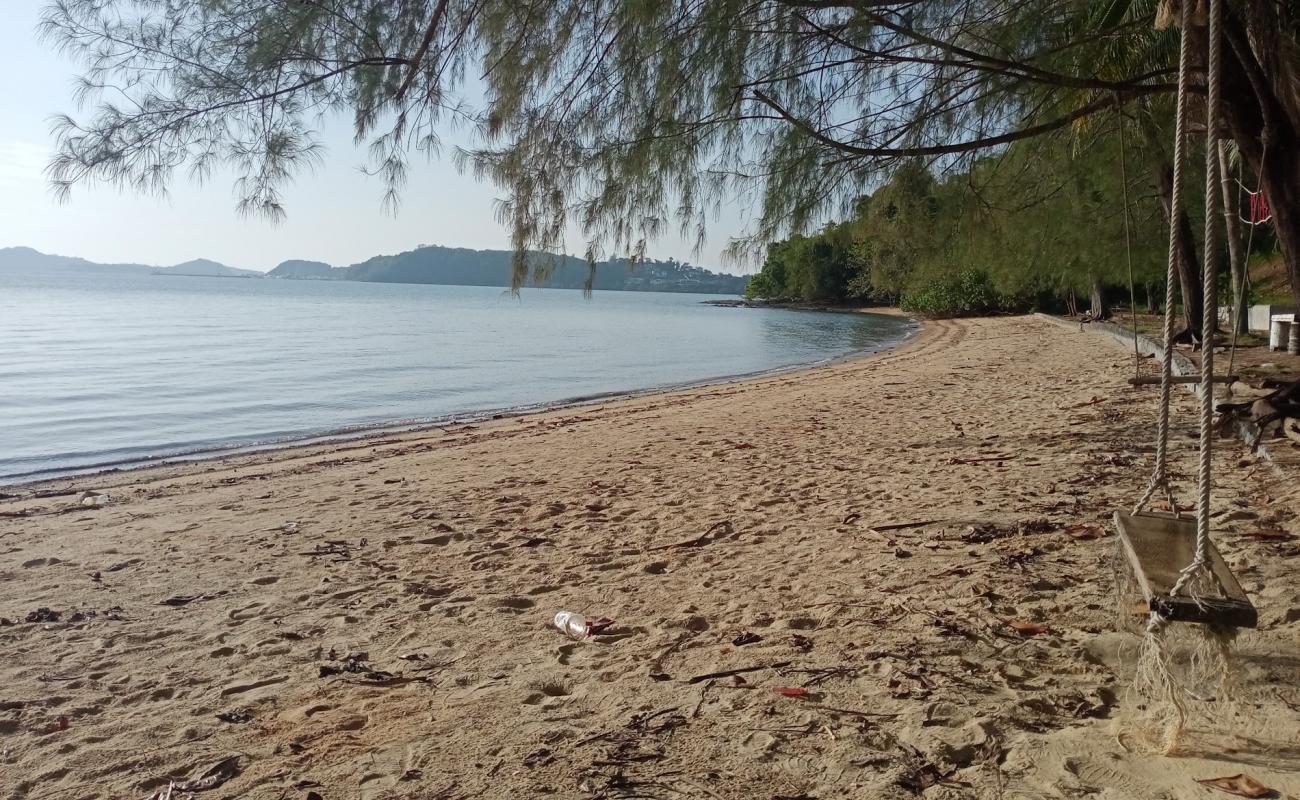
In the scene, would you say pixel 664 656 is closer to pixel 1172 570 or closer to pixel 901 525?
pixel 1172 570

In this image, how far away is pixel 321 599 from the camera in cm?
407

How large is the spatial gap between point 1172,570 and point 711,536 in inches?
109

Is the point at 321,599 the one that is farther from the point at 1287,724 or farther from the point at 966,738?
the point at 1287,724

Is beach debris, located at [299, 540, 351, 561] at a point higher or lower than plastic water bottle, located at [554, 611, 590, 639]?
lower

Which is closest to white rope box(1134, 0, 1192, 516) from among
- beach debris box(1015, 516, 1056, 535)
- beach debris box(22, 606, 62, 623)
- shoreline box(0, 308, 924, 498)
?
beach debris box(1015, 516, 1056, 535)

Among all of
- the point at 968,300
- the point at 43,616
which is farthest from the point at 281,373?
the point at 968,300

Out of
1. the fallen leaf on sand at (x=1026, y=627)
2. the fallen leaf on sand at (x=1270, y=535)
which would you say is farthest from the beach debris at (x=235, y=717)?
the fallen leaf on sand at (x=1270, y=535)

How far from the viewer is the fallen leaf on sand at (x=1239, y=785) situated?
2025 mm

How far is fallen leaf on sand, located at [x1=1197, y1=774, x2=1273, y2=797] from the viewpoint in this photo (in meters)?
2.03

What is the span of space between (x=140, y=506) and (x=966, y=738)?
6611 millimetres

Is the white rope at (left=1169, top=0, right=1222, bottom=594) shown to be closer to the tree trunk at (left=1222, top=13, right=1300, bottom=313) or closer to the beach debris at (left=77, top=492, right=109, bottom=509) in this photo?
the tree trunk at (left=1222, top=13, right=1300, bottom=313)

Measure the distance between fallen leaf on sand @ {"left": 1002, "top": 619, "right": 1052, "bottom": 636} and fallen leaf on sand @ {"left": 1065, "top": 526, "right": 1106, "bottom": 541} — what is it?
3.91ft

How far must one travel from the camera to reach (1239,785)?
205cm

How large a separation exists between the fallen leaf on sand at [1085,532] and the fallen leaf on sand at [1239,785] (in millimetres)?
2136
